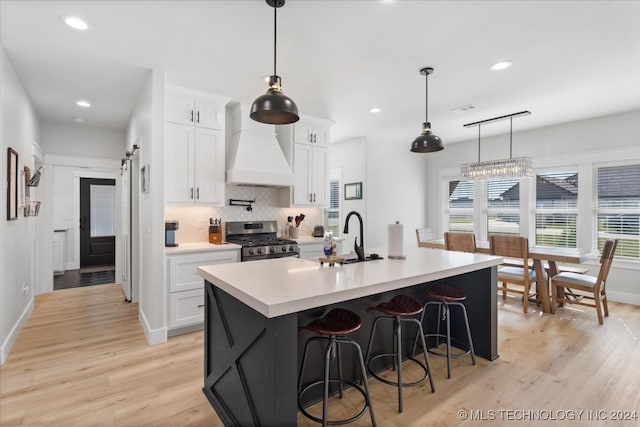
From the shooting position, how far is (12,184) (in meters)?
3.00

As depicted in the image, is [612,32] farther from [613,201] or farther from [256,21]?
[613,201]

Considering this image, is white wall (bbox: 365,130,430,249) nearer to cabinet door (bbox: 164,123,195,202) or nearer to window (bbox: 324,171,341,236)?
window (bbox: 324,171,341,236)

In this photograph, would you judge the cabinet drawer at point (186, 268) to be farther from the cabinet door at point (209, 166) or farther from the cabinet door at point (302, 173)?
the cabinet door at point (302, 173)

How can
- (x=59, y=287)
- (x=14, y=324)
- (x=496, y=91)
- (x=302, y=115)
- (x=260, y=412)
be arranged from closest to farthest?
1. (x=260, y=412)
2. (x=14, y=324)
3. (x=496, y=91)
4. (x=302, y=115)
5. (x=59, y=287)

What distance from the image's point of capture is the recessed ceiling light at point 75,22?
2289 mm

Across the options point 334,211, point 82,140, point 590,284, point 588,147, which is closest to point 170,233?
point 82,140

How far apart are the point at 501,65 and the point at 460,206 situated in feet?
12.4

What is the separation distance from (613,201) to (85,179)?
9.73 metres

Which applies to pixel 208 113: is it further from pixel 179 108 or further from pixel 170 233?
pixel 170 233

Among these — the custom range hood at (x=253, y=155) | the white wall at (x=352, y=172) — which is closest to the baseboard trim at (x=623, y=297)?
the white wall at (x=352, y=172)

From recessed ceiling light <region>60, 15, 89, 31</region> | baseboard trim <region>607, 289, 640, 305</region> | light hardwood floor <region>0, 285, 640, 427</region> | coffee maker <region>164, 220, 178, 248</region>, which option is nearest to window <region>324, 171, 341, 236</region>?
coffee maker <region>164, 220, 178, 248</region>

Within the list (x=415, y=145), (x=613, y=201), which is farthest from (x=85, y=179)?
(x=613, y=201)

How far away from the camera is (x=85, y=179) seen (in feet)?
23.6

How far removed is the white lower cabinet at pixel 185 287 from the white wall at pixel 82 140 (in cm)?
316
